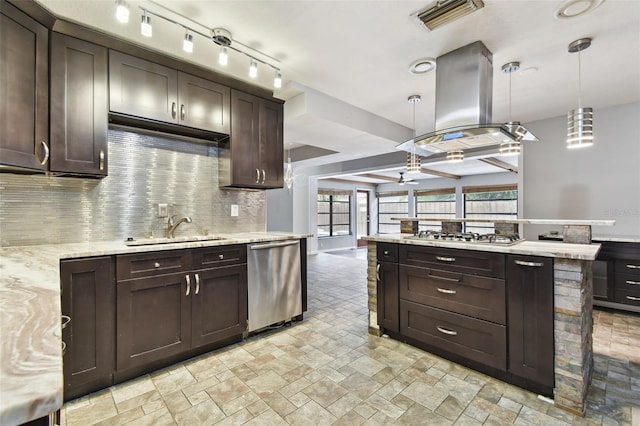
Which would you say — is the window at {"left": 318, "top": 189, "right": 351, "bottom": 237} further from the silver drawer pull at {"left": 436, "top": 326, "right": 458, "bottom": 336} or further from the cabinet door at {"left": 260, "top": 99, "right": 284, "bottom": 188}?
the silver drawer pull at {"left": 436, "top": 326, "right": 458, "bottom": 336}

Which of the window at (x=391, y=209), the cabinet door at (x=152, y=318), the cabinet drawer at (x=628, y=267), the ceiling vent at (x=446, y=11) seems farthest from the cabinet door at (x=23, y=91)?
the window at (x=391, y=209)

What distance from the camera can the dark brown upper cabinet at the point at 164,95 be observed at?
2281mm

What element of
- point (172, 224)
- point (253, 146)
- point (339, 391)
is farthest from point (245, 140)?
point (339, 391)

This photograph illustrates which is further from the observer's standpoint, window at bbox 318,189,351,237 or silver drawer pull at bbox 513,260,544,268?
window at bbox 318,189,351,237

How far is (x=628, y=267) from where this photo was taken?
11.3ft

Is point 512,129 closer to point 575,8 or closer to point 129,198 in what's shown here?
point 575,8

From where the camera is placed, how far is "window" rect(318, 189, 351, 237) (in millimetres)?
9586

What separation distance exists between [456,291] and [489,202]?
781cm

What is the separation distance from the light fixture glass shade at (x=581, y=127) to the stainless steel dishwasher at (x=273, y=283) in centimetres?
260

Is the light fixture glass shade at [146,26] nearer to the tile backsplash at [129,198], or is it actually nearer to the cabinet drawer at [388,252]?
the tile backsplash at [129,198]

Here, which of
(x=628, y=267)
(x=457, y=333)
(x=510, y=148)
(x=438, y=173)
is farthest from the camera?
(x=438, y=173)

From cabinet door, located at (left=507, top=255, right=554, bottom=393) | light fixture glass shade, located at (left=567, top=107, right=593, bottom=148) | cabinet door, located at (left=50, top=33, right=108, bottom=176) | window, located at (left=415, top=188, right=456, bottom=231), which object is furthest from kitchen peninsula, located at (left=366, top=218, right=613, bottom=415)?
window, located at (left=415, top=188, right=456, bottom=231)

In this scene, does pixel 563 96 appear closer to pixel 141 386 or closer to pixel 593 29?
pixel 593 29

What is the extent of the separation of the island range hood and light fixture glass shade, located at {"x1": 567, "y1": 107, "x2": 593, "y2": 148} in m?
0.31
